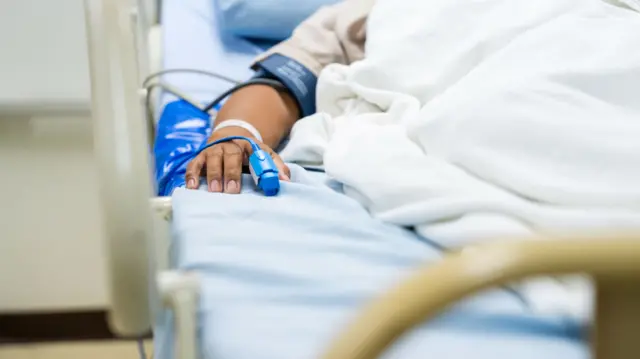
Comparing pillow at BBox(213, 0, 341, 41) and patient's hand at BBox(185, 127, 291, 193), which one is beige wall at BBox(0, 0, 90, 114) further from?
patient's hand at BBox(185, 127, 291, 193)

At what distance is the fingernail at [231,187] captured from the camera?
3.16ft

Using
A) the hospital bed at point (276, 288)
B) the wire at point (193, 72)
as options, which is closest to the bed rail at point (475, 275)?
the hospital bed at point (276, 288)

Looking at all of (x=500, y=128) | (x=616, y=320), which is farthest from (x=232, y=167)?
(x=616, y=320)

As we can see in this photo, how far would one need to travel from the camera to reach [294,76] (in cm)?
127

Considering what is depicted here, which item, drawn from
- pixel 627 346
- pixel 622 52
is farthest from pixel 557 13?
pixel 627 346

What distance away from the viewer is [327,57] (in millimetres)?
1336

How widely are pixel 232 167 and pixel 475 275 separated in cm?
67

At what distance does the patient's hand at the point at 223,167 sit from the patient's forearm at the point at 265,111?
134 mm

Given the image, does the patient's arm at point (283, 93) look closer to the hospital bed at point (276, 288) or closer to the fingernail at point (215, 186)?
the fingernail at point (215, 186)

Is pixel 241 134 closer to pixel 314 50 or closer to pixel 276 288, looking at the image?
pixel 314 50

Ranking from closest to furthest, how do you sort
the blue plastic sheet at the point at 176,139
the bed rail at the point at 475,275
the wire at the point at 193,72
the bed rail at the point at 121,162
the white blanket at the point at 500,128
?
1. the bed rail at the point at 475,275
2. the bed rail at the point at 121,162
3. the white blanket at the point at 500,128
4. the blue plastic sheet at the point at 176,139
5. the wire at the point at 193,72

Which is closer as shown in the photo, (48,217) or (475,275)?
(475,275)

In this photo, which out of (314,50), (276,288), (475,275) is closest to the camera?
(475,275)

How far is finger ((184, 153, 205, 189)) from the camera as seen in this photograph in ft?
3.24
